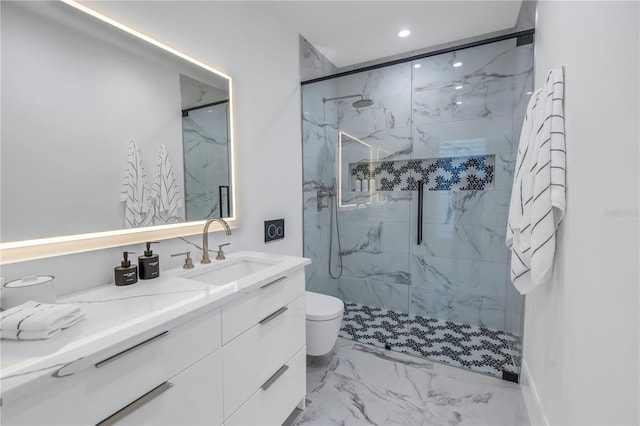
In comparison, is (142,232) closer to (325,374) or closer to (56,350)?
(56,350)

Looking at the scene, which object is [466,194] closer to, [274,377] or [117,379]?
[274,377]

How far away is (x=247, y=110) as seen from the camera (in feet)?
6.15

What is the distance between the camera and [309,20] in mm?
2195

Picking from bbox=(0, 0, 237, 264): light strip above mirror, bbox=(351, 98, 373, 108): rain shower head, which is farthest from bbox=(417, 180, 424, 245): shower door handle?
bbox=(0, 0, 237, 264): light strip above mirror

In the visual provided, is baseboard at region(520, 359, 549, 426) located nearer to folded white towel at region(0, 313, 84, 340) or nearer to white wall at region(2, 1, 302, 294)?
white wall at region(2, 1, 302, 294)

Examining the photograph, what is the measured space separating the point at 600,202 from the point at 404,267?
2064 mm

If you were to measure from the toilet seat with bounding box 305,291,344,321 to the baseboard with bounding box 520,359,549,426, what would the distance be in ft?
3.70

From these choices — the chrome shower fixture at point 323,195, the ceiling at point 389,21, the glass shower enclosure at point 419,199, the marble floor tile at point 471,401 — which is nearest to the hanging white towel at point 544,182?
the marble floor tile at point 471,401

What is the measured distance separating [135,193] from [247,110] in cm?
Result: 90

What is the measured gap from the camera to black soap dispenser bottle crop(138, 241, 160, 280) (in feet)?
3.97

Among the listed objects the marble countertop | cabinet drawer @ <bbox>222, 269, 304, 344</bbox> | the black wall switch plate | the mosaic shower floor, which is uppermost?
the black wall switch plate

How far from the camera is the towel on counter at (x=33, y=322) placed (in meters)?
0.69

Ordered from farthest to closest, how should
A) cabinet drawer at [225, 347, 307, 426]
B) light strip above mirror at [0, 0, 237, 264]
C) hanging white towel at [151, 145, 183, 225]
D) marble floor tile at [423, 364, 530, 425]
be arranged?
marble floor tile at [423, 364, 530, 425]
hanging white towel at [151, 145, 183, 225]
cabinet drawer at [225, 347, 307, 426]
light strip above mirror at [0, 0, 237, 264]

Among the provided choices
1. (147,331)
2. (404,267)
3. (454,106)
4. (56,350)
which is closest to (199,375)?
(147,331)
